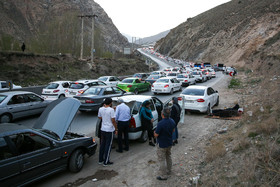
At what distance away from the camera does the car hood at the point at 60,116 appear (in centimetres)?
571

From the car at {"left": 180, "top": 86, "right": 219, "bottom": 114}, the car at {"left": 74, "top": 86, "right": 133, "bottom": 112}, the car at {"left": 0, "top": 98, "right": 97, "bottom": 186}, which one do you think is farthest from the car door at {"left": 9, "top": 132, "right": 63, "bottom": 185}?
the car at {"left": 180, "top": 86, "right": 219, "bottom": 114}

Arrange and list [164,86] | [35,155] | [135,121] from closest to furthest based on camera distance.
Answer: [35,155] → [135,121] → [164,86]

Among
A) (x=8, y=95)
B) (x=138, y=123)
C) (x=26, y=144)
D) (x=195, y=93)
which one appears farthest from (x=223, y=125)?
(x=8, y=95)

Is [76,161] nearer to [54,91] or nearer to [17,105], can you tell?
[17,105]

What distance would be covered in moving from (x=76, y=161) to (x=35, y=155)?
3.84 feet

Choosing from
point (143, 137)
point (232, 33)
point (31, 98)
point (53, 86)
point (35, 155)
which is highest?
point (232, 33)

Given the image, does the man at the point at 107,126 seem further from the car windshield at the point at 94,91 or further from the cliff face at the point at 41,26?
the cliff face at the point at 41,26

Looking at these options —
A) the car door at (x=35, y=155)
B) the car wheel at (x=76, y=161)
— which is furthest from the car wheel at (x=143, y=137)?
the car door at (x=35, y=155)

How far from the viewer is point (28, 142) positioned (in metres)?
4.89

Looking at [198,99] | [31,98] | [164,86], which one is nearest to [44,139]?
[31,98]

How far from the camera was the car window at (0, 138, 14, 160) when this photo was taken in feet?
14.3

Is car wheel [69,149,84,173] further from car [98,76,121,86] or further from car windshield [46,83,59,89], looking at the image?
car [98,76,121,86]

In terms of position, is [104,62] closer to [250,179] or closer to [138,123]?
[138,123]

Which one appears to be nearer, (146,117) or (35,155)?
(35,155)
